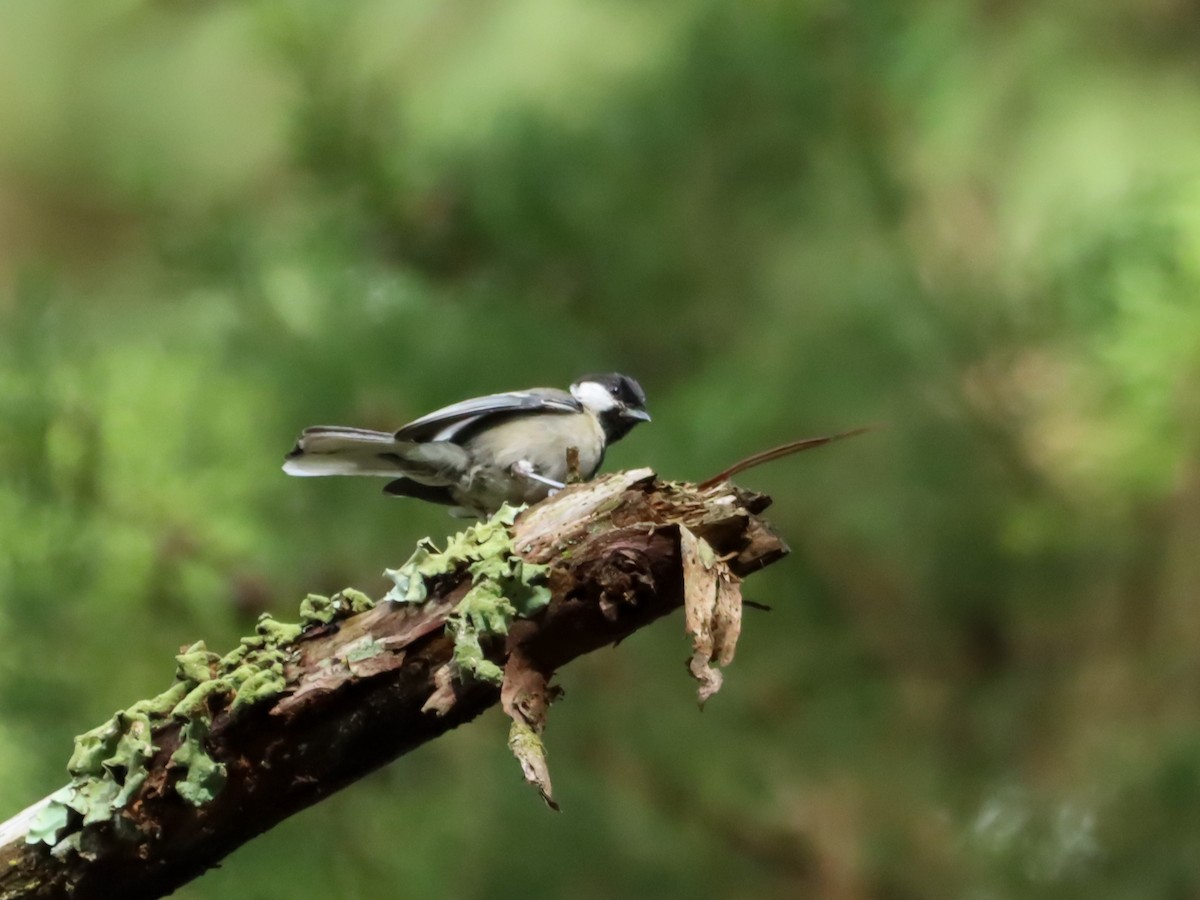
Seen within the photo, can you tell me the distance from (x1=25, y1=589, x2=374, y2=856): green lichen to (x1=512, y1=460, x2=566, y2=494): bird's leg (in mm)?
617

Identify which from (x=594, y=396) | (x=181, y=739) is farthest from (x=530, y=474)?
(x=181, y=739)

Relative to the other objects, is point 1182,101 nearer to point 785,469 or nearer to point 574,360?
point 785,469

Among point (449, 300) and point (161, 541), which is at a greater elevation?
point (449, 300)

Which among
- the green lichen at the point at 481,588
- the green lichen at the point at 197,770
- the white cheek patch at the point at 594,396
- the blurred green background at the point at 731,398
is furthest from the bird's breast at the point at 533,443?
the green lichen at the point at 197,770

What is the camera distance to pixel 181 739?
1121 mm

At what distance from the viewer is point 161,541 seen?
211 cm

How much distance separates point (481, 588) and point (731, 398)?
1361mm

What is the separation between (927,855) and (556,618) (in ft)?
5.24

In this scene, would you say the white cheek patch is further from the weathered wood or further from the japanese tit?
the weathered wood

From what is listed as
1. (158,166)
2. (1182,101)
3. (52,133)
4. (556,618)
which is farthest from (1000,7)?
(556,618)

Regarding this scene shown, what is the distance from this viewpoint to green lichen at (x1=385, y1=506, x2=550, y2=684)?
1.09 metres

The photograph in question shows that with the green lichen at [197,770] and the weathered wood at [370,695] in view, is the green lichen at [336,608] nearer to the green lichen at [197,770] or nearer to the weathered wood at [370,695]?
the weathered wood at [370,695]

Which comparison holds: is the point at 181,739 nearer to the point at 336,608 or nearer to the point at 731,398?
the point at 336,608

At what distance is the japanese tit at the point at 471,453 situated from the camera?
5.69 feet
